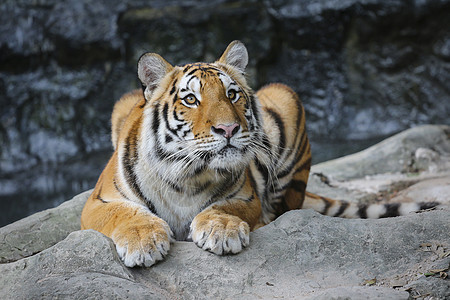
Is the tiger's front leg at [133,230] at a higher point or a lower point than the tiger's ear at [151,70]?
lower

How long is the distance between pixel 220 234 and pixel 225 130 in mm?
492

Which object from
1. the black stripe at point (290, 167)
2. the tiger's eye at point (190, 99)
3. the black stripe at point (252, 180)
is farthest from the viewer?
the black stripe at point (290, 167)

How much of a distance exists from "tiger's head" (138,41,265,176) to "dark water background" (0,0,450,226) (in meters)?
6.33

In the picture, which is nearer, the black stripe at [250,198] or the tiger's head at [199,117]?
the tiger's head at [199,117]

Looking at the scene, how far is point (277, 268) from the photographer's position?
234 cm

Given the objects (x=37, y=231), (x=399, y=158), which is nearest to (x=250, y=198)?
(x=37, y=231)

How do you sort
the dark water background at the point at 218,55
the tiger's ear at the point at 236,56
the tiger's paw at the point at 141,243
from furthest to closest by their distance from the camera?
the dark water background at the point at 218,55
the tiger's ear at the point at 236,56
the tiger's paw at the point at 141,243

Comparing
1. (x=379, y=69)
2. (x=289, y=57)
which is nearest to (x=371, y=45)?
(x=379, y=69)

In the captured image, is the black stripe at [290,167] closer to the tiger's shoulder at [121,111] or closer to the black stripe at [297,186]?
the black stripe at [297,186]

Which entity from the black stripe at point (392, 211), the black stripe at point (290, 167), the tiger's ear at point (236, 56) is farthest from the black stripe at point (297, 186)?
the tiger's ear at point (236, 56)

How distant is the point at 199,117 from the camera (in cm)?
251

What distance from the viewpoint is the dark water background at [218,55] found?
29.7ft

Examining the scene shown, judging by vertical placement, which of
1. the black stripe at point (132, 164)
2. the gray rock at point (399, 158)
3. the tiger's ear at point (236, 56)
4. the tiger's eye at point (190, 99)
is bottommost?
the gray rock at point (399, 158)

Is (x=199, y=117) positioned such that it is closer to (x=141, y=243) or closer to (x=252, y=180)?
(x=141, y=243)
